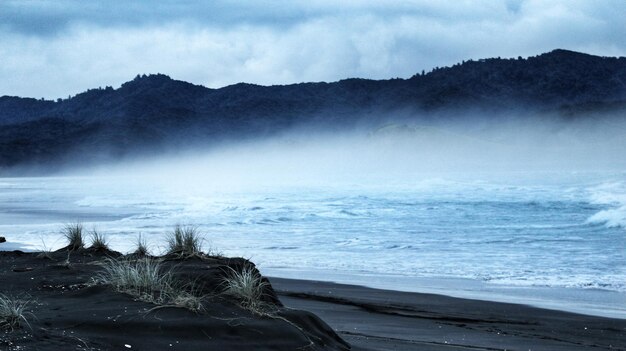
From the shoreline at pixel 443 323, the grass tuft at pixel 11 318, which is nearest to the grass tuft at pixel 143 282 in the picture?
the grass tuft at pixel 11 318

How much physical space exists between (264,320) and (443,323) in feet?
9.86

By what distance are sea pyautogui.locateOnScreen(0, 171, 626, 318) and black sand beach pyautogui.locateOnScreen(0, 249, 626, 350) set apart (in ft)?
3.65

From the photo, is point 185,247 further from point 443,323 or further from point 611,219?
point 611,219

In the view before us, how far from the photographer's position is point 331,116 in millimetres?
166250

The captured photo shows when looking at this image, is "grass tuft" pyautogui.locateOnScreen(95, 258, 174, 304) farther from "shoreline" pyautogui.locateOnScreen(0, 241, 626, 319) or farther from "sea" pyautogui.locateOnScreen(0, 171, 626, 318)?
"shoreline" pyautogui.locateOnScreen(0, 241, 626, 319)

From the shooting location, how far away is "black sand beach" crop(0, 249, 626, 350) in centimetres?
469

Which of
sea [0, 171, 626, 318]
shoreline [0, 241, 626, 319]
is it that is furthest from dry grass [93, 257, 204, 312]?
shoreline [0, 241, 626, 319]

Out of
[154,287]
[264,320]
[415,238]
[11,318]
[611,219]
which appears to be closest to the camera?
[11,318]

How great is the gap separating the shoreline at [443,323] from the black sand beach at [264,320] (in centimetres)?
1

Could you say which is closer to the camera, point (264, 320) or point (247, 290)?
point (264, 320)

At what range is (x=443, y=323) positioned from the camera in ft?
25.7

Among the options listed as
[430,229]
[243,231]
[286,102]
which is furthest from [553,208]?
[286,102]

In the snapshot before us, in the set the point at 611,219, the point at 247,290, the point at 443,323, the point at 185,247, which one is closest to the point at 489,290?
the point at 443,323

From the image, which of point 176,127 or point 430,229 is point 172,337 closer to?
point 430,229
